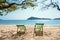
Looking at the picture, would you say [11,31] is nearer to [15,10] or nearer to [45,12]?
[15,10]

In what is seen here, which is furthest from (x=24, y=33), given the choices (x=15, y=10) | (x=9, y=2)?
(x=9, y=2)

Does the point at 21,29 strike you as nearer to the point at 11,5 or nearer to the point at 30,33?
the point at 30,33

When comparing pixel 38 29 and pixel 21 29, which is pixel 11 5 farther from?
pixel 38 29

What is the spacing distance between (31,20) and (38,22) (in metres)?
0.08

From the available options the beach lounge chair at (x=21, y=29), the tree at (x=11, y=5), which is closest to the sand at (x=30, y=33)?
the beach lounge chair at (x=21, y=29)

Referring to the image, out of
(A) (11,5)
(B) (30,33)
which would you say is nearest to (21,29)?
(B) (30,33)

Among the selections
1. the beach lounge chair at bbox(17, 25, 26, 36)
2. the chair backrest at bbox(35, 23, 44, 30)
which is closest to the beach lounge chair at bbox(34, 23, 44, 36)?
the chair backrest at bbox(35, 23, 44, 30)

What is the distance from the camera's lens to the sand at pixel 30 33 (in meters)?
1.18

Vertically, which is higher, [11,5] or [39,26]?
[11,5]

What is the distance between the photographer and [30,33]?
119 centimetres

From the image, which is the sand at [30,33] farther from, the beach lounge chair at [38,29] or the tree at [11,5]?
the tree at [11,5]

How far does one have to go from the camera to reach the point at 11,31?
1197mm

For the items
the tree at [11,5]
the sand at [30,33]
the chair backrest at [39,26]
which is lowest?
the sand at [30,33]

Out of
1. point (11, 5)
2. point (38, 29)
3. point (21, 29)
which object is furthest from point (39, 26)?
point (11, 5)
